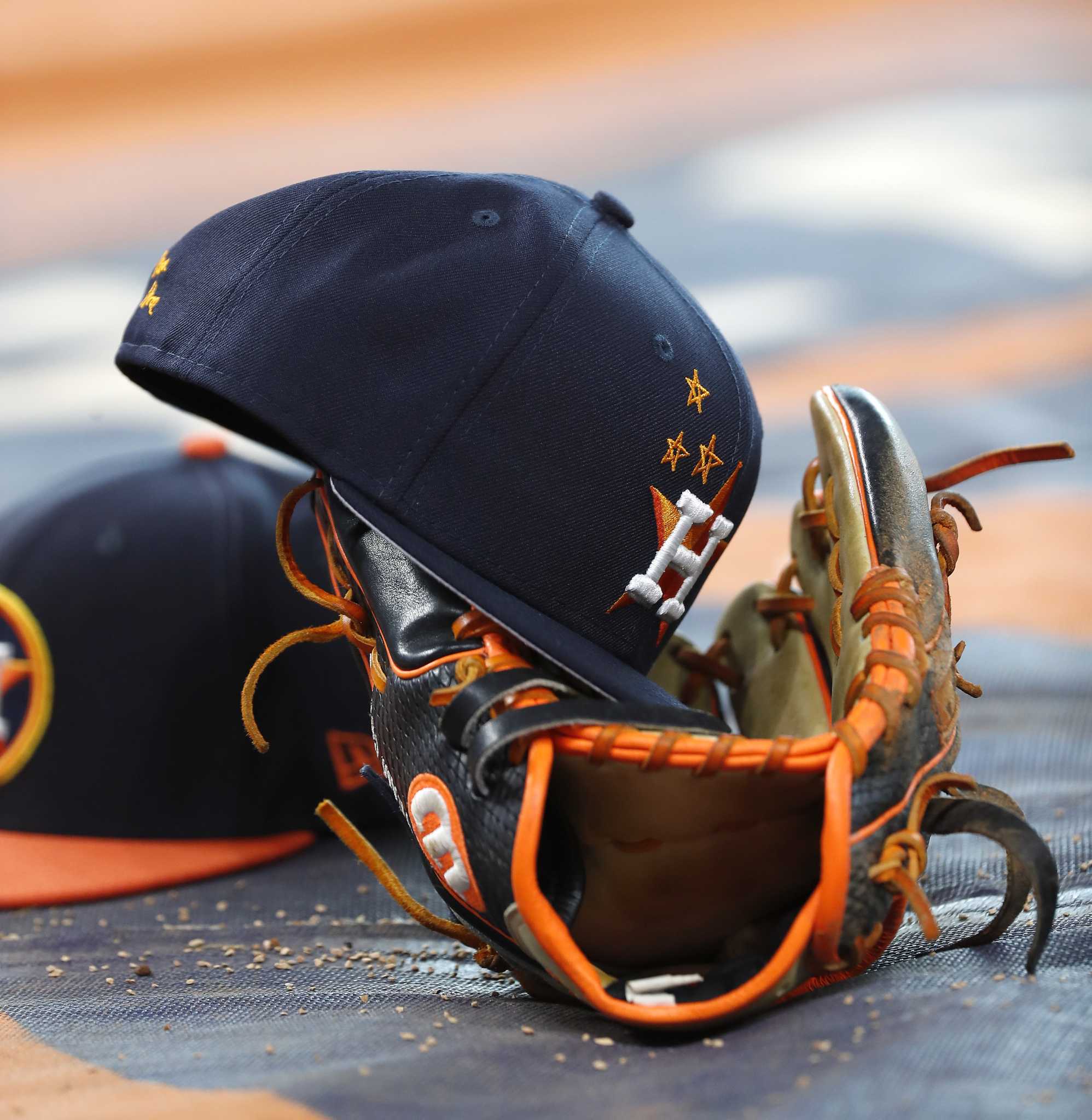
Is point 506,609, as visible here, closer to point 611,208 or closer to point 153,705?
point 611,208

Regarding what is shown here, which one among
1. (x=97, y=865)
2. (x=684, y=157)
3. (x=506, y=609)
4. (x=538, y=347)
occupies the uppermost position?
(x=684, y=157)

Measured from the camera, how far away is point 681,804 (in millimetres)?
462

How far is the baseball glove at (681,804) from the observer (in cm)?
45

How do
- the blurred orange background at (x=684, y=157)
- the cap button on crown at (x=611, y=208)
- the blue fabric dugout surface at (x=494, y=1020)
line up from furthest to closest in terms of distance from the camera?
the blurred orange background at (x=684, y=157) → the cap button on crown at (x=611, y=208) → the blue fabric dugout surface at (x=494, y=1020)

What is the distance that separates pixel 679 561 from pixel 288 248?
23 centimetres

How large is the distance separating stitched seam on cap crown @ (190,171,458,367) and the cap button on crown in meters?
0.07

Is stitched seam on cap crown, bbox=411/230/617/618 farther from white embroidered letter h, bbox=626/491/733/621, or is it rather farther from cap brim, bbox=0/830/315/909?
cap brim, bbox=0/830/315/909

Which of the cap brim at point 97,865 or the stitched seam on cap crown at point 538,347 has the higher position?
the stitched seam on cap crown at point 538,347

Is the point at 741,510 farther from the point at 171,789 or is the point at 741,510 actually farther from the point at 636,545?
the point at 171,789

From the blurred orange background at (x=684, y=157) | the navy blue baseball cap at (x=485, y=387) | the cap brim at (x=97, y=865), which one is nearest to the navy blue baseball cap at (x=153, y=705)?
the cap brim at (x=97, y=865)

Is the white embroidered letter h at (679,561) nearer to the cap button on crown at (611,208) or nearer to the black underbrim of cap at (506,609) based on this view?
the black underbrim of cap at (506,609)

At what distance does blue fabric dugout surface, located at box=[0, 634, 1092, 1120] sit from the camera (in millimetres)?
384

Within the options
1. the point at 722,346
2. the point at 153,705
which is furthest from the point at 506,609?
the point at 153,705

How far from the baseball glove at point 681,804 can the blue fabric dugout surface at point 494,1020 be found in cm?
2
